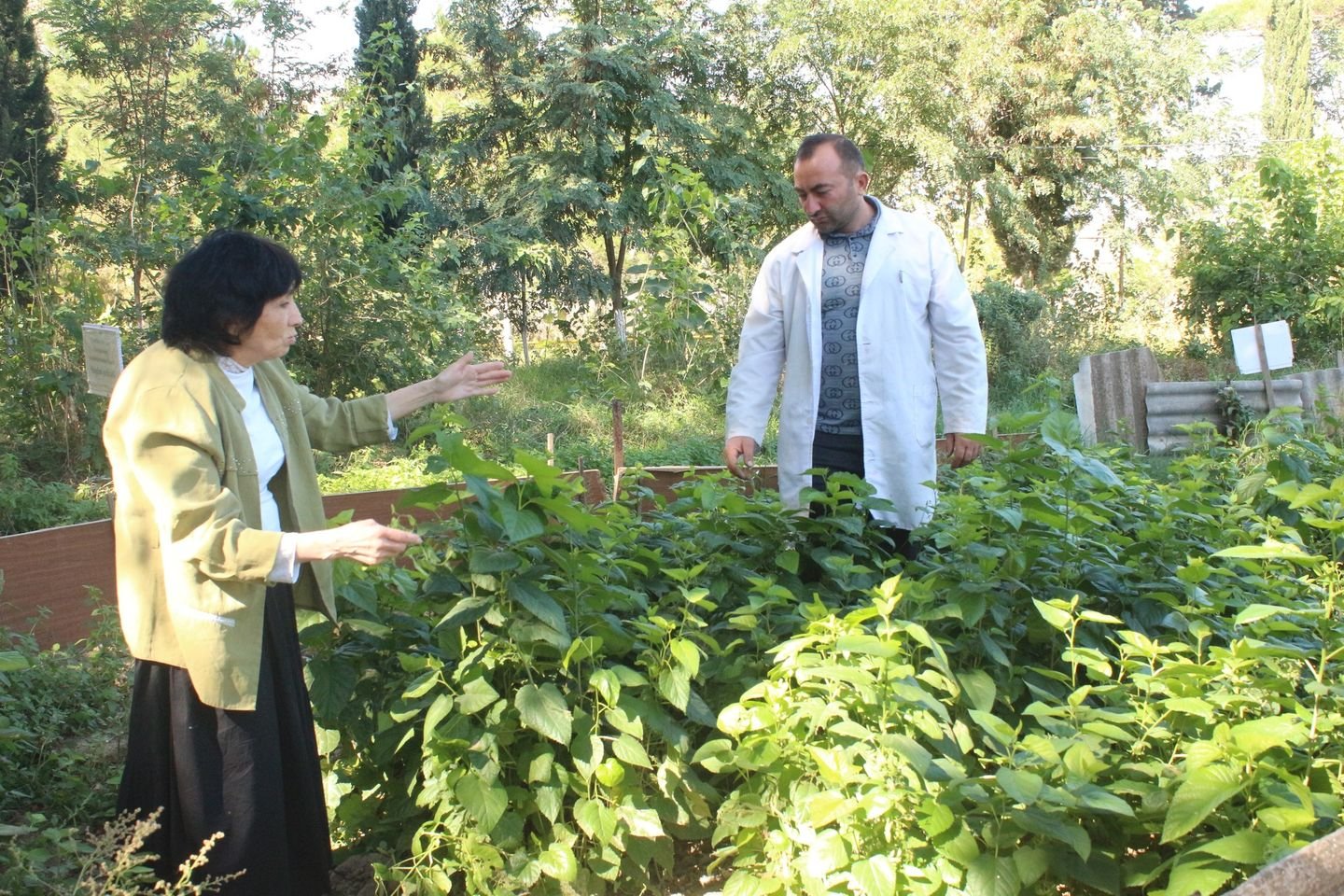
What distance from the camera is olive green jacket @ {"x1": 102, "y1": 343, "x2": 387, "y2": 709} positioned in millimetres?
2258

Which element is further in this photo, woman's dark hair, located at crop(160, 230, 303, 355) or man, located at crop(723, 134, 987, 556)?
man, located at crop(723, 134, 987, 556)

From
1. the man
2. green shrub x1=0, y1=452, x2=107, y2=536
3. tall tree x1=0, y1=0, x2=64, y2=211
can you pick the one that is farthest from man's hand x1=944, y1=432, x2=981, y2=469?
tall tree x1=0, y1=0, x2=64, y2=211

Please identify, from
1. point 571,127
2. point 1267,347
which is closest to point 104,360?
point 1267,347

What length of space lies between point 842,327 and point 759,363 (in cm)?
32

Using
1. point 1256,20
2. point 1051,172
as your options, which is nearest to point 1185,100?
point 1051,172

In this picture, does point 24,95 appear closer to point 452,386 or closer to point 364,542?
point 452,386

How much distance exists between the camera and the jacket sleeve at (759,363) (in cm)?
396

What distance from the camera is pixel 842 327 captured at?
3824 millimetres

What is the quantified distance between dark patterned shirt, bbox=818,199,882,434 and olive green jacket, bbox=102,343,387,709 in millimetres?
1971

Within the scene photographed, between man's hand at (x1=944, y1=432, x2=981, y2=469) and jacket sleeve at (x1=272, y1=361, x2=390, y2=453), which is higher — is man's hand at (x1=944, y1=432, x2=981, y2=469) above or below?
below

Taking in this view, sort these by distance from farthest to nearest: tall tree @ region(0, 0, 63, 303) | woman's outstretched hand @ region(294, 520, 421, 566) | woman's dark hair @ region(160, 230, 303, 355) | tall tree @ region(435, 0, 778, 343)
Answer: tall tree @ region(435, 0, 778, 343)
tall tree @ region(0, 0, 63, 303)
woman's dark hair @ region(160, 230, 303, 355)
woman's outstretched hand @ region(294, 520, 421, 566)

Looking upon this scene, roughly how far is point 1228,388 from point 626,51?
10.4 metres

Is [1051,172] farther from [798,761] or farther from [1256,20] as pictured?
[798,761]

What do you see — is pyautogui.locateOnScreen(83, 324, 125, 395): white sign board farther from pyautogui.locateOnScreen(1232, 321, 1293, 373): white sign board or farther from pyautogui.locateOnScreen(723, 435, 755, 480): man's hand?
pyautogui.locateOnScreen(1232, 321, 1293, 373): white sign board
